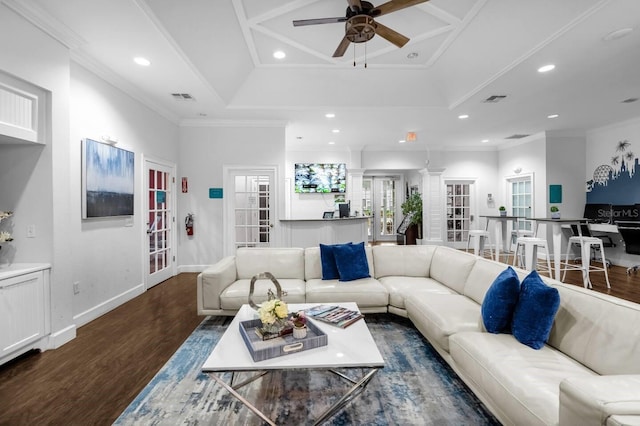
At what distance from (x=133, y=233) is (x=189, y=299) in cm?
120

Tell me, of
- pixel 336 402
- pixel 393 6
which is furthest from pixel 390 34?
pixel 336 402

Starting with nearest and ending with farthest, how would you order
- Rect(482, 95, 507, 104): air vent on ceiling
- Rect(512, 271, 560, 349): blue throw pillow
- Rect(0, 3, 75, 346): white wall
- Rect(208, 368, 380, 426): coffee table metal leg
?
1. Rect(208, 368, 380, 426): coffee table metal leg
2. Rect(512, 271, 560, 349): blue throw pillow
3. Rect(0, 3, 75, 346): white wall
4. Rect(482, 95, 507, 104): air vent on ceiling

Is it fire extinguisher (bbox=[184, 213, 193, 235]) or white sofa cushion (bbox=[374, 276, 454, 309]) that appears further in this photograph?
fire extinguisher (bbox=[184, 213, 193, 235])

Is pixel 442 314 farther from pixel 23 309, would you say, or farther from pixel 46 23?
pixel 46 23

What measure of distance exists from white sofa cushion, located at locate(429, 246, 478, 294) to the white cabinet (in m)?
3.73

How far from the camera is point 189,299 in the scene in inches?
165

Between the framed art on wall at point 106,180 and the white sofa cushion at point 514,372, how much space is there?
3.74 m

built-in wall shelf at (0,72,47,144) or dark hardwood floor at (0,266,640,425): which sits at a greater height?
built-in wall shelf at (0,72,47,144)

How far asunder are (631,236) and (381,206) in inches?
222

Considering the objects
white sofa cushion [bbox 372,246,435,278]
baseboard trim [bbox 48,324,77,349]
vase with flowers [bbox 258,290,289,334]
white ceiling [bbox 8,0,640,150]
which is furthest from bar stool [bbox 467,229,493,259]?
baseboard trim [bbox 48,324,77,349]

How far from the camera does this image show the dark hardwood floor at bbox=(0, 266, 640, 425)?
1.96 metres

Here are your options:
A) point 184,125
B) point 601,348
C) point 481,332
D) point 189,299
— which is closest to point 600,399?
point 601,348

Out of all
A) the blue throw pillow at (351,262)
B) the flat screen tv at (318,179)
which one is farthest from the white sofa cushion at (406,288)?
the flat screen tv at (318,179)

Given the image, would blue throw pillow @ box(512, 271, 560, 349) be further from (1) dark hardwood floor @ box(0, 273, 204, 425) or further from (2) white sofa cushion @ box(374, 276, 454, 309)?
(1) dark hardwood floor @ box(0, 273, 204, 425)
